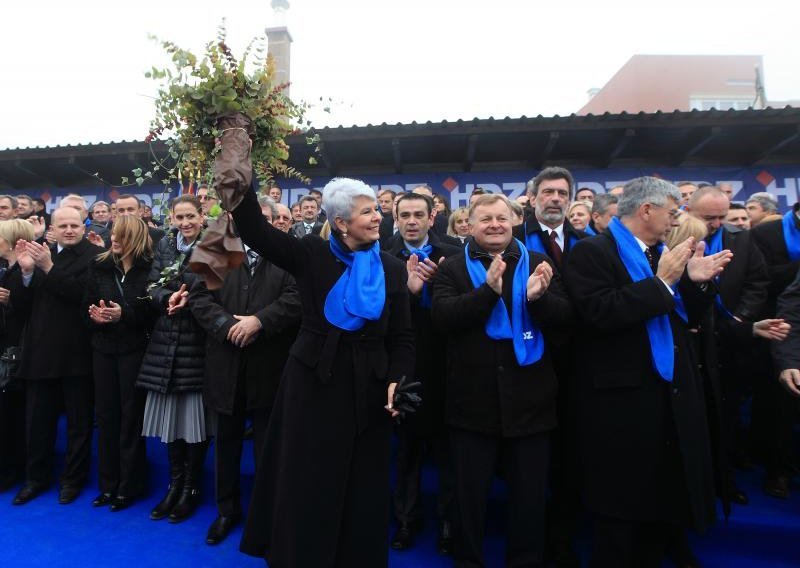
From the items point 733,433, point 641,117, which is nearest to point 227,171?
point 733,433

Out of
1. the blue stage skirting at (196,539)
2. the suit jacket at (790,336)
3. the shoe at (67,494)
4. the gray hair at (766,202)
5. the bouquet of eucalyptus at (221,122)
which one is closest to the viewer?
the bouquet of eucalyptus at (221,122)

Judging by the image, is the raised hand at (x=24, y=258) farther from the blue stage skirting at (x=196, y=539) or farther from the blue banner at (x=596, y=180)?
the blue banner at (x=596, y=180)

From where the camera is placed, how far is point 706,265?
8.22ft

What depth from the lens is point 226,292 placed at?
3.50 metres

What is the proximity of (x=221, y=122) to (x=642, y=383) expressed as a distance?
92.0 inches

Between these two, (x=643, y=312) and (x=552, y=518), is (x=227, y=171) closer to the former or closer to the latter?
(x=643, y=312)

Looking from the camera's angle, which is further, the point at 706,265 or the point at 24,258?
the point at 24,258

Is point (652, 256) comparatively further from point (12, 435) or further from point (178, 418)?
point (12, 435)

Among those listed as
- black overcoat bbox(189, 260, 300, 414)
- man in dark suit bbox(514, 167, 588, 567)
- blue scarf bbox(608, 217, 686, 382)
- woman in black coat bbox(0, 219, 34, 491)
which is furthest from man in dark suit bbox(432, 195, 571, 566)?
woman in black coat bbox(0, 219, 34, 491)

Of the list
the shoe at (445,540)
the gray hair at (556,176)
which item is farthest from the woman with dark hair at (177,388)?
the gray hair at (556,176)

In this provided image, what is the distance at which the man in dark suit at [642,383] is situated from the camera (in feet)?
7.82

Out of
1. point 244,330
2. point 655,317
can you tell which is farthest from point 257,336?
point 655,317

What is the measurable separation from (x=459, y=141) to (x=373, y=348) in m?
6.38

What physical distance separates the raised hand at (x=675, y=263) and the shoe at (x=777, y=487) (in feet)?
6.88
